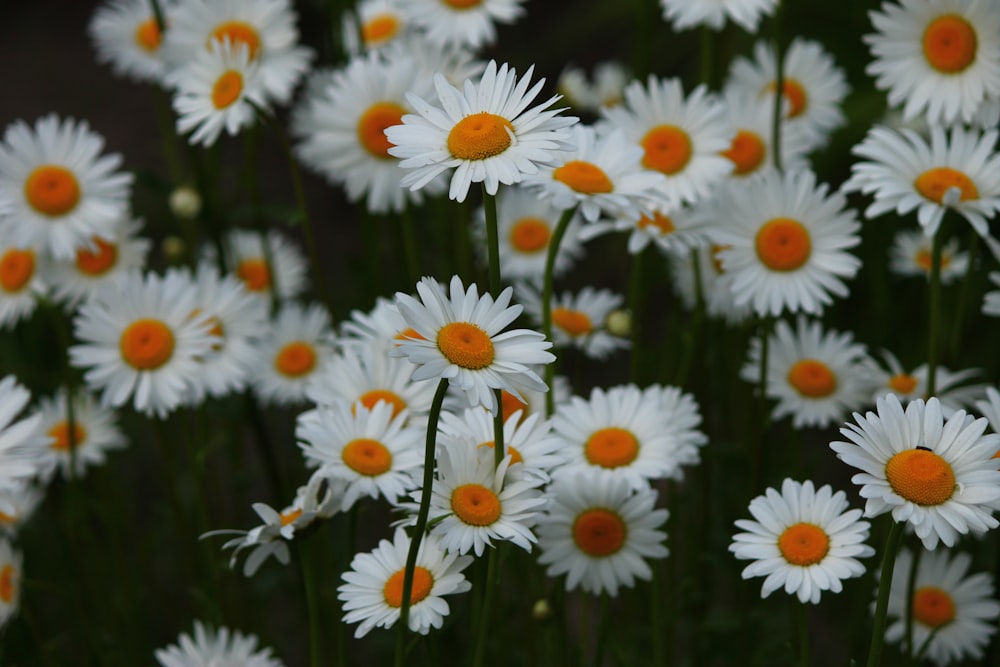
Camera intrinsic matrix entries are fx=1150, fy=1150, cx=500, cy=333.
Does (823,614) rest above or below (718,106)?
below

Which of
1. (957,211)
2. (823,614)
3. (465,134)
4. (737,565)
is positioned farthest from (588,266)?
(465,134)

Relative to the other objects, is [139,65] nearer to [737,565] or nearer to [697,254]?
[697,254]

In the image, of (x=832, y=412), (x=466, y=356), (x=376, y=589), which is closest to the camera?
(x=466, y=356)

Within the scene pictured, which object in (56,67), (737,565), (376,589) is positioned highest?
(56,67)

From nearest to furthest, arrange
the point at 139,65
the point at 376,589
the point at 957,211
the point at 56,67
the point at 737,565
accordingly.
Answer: the point at 376,589
the point at 957,211
the point at 737,565
the point at 139,65
the point at 56,67

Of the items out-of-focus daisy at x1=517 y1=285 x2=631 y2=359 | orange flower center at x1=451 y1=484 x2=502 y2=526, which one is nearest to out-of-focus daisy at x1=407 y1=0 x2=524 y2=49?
out-of-focus daisy at x1=517 y1=285 x2=631 y2=359

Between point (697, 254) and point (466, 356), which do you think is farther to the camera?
point (697, 254)

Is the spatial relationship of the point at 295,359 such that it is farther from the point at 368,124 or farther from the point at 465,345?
the point at 465,345
